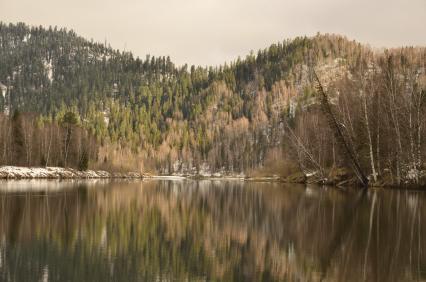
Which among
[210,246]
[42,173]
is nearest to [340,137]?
[210,246]

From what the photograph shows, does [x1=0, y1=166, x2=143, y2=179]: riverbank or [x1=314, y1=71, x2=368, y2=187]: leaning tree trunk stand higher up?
[x1=314, y1=71, x2=368, y2=187]: leaning tree trunk

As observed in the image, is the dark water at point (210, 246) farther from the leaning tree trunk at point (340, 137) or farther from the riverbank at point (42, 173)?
the riverbank at point (42, 173)

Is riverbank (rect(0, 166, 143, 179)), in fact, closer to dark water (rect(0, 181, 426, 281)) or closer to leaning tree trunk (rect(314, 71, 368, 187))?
leaning tree trunk (rect(314, 71, 368, 187))

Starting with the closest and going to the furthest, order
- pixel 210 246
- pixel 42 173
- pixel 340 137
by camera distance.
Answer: pixel 210 246 → pixel 340 137 → pixel 42 173

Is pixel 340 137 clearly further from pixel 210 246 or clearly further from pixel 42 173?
pixel 42 173

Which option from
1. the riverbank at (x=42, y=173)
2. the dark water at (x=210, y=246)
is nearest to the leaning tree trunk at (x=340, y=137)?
the dark water at (x=210, y=246)

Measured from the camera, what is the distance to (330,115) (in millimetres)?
63562

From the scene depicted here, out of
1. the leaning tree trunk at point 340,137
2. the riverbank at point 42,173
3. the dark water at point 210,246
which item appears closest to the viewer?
the dark water at point 210,246

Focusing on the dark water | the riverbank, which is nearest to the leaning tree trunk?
the dark water

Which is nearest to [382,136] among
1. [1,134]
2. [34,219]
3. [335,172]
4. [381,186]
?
[381,186]

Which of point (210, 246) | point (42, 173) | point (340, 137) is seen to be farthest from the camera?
point (42, 173)

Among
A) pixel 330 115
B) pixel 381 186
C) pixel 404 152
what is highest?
pixel 330 115

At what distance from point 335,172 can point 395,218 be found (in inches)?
2037

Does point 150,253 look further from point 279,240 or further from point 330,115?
point 330,115
